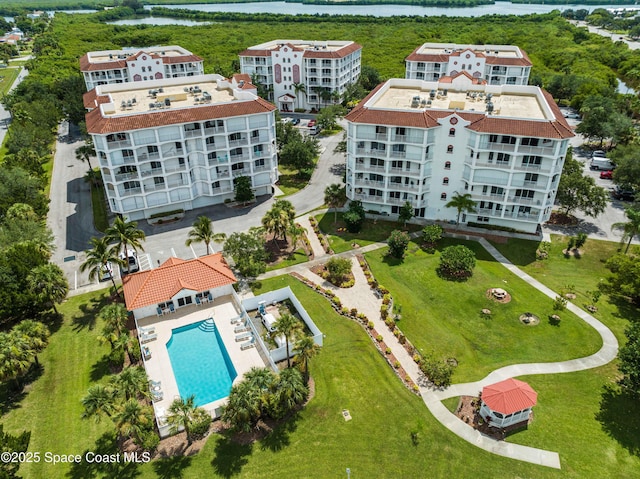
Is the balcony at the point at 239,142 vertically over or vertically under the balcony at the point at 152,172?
over

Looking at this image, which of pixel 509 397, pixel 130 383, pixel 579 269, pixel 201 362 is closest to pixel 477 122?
→ pixel 579 269

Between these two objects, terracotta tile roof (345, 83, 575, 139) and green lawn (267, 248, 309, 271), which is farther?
green lawn (267, 248, 309, 271)

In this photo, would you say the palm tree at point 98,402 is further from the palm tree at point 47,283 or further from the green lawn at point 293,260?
the green lawn at point 293,260

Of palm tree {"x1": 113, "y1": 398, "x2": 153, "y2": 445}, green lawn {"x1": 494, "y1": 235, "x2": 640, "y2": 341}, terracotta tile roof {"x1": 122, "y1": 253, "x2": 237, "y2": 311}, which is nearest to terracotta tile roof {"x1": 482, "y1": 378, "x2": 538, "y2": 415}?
green lawn {"x1": 494, "y1": 235, "x2": 640, "y2": 341}

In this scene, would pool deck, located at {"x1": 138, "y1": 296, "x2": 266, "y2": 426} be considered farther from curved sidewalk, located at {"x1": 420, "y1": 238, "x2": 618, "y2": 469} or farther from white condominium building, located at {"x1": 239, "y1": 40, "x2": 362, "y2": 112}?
white condominium building, located at {"x1": 239, "y1": 40, "x2": 362, "y2": 112}

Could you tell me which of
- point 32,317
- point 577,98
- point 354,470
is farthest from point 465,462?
point 577,98

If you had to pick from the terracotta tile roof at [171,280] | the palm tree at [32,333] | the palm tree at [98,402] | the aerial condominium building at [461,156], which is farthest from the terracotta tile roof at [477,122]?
the palm tree at [98,402]

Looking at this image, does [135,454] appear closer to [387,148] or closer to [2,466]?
[2,466]
